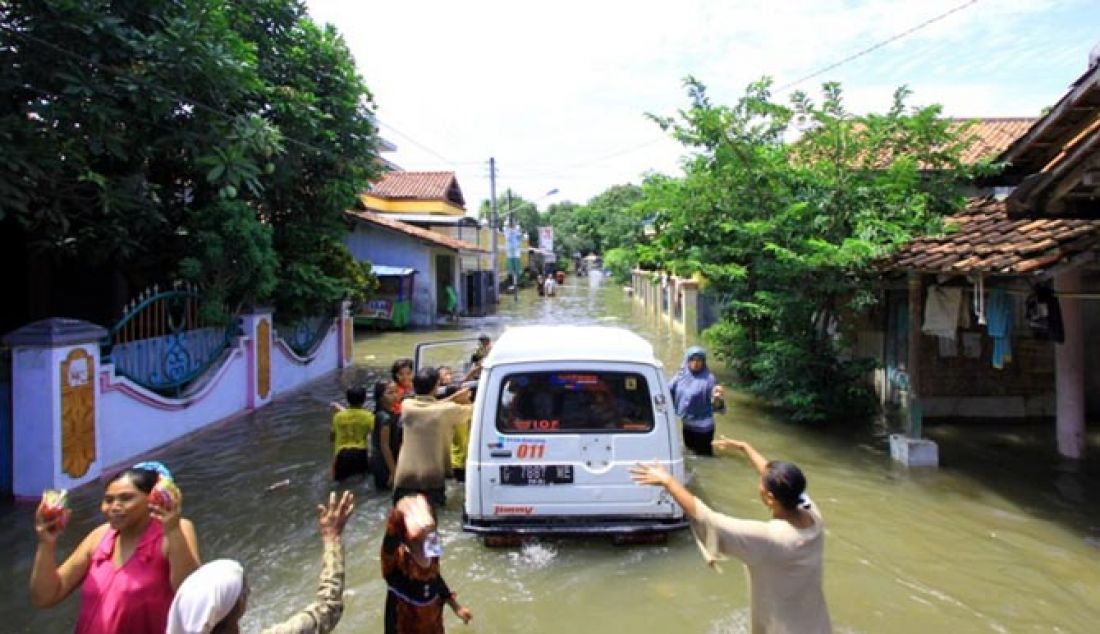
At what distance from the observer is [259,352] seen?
12.4 metres

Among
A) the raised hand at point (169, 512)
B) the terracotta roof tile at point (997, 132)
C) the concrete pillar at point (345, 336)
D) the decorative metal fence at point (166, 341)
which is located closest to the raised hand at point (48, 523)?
the raised hand at point (169, 512)

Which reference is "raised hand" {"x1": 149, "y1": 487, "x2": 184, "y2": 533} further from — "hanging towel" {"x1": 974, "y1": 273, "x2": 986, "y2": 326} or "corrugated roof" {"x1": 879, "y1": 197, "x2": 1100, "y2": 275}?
"hanging towel" {"x1": 974, "y1": 273, "x2": 986, "y2": 326}

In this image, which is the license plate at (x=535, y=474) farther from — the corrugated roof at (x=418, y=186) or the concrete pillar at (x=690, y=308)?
the corrugated roof at (x=418, y=186)

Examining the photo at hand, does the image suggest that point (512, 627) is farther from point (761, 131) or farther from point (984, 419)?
point (984, 419)

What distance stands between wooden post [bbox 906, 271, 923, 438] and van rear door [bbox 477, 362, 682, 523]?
4.84 meters

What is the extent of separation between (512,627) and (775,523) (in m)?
2.47

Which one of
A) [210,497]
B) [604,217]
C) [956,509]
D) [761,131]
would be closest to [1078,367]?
[956,509]

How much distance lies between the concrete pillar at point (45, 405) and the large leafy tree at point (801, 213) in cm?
789

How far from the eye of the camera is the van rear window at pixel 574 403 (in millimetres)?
5473

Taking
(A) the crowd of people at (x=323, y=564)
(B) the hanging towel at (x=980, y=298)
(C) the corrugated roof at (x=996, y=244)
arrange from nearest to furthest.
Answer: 1. (A) the crowd of people at (x=323, y=564)
2. (C) the corrugated roof at (x=996, y=244)
3. (B) the hanging towel at (x=980, y=298)

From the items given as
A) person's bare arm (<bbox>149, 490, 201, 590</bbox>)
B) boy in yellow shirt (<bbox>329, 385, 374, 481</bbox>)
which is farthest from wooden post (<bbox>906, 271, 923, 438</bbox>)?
person's bare arm (<bbox>149, 490, 201, 590</bbox>)

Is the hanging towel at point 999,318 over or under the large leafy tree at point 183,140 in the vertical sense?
under

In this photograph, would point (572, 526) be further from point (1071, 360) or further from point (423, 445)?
point (1071, 360)

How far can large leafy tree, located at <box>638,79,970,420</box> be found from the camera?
971 centimetres
